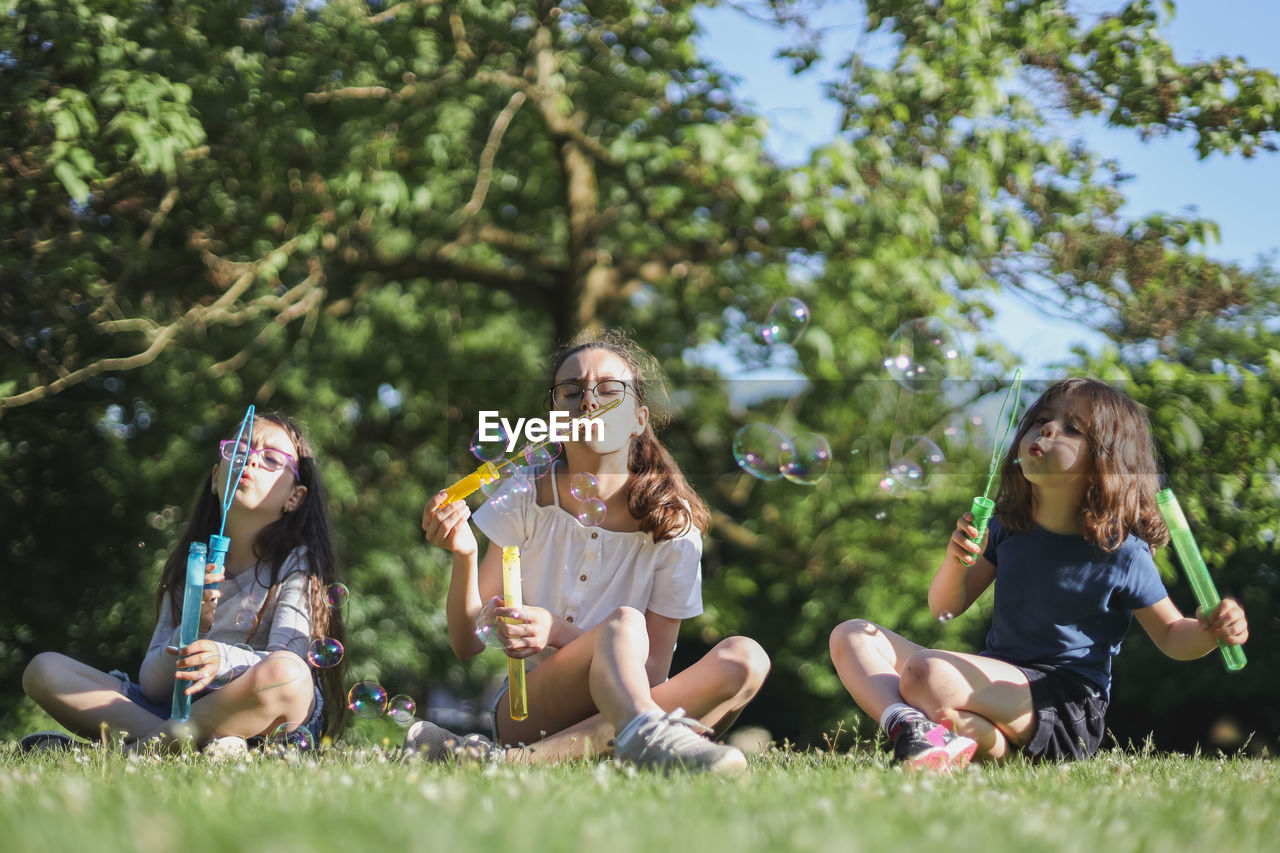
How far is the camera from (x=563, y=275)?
7250 millimetres

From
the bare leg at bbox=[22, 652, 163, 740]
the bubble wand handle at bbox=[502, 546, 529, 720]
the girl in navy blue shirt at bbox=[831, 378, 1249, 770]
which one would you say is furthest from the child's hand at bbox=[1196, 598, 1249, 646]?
the bare leg at bbox=[22, 652, 163, 740]

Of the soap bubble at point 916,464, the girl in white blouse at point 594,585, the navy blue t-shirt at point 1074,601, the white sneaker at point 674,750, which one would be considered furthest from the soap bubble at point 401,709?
the soap bubble at point 916,464

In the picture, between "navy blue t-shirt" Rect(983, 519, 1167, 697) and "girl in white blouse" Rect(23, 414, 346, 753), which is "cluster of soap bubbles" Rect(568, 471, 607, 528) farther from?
"navy blue t-shirt" Rect(983, 519, 1167, 697)

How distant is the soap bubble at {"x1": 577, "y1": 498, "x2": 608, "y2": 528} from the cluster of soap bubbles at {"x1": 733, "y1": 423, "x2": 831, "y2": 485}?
46.6 inches

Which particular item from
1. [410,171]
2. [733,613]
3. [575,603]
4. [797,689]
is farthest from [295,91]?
[797,689]

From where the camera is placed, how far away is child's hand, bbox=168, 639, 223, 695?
2.85 m

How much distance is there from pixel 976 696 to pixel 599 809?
144 cm

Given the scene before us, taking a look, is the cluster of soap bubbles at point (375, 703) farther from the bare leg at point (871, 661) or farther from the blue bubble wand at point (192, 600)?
the bare leg at point (871, 661)

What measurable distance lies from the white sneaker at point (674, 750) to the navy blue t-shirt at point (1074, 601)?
107 centimetres

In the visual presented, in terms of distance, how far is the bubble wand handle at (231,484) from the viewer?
300 centimetres

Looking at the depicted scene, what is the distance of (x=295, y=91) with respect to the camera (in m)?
5.32

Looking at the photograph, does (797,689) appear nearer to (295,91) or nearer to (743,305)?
(743,305)

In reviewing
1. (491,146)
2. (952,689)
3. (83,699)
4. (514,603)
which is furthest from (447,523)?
(491,146)

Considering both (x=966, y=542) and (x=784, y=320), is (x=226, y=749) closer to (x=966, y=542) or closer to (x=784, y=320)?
(x=966, y=542)
